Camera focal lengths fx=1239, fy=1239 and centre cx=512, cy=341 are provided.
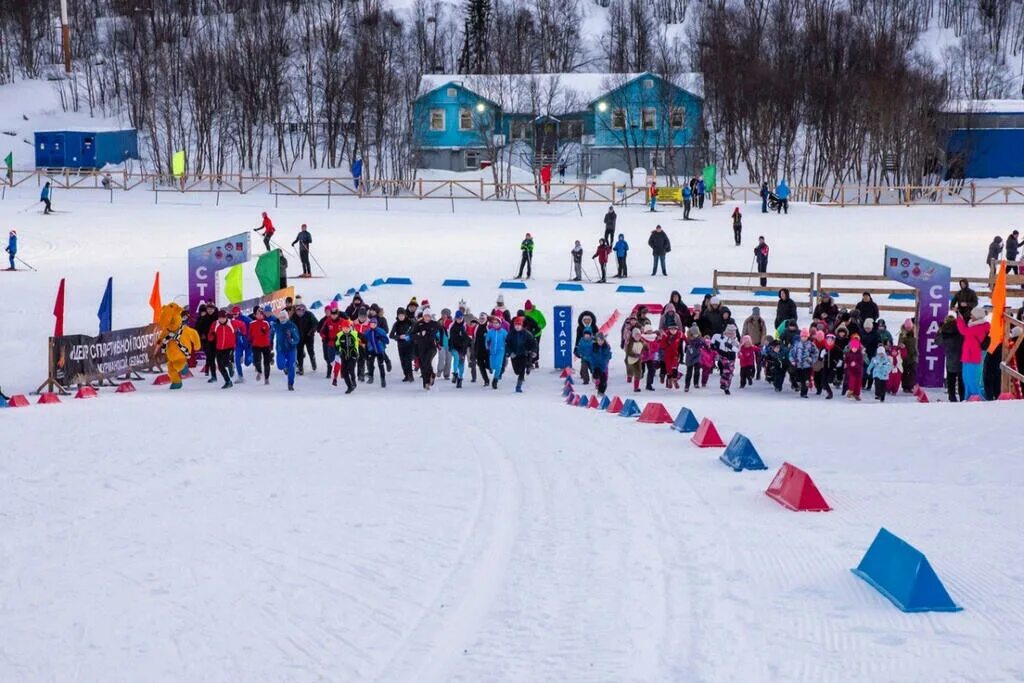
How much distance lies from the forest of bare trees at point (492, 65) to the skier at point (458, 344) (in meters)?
42.2

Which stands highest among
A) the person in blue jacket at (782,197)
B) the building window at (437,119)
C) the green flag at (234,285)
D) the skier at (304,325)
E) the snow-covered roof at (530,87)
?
the snow-covered roof at (530,87)

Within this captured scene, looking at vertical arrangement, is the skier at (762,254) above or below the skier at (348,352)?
above

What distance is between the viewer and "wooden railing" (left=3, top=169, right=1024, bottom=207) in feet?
155

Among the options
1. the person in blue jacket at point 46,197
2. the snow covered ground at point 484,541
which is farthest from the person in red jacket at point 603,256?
the person in blue jacket at point 46,197

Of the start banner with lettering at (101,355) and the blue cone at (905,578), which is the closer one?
the blue cone at (905,578)

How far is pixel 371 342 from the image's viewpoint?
59.6 ft

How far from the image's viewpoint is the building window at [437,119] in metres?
68.0

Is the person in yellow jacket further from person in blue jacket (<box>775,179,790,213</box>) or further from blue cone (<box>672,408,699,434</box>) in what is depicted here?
person in blue jacket (<box>775,179,790,213</box>)

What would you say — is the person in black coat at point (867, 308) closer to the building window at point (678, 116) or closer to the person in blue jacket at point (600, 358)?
the person in blue jacket at point (600, 358)

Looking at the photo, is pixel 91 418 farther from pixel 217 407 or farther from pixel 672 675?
pixel 672 675

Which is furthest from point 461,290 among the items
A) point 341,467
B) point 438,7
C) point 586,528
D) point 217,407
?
point 438,7

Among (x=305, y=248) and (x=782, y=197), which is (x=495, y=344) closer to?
(x=305, y=248)

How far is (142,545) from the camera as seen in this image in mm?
7906

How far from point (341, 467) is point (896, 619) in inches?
209
